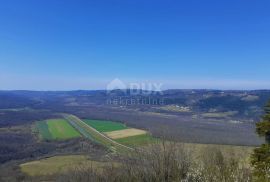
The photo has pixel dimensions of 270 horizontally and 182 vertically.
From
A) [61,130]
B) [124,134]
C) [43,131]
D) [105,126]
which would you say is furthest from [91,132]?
[43,131]

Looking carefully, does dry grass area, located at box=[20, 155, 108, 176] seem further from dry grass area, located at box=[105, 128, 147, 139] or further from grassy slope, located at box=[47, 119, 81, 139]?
grassy slope, located at box=[47, 119, 81, 139]

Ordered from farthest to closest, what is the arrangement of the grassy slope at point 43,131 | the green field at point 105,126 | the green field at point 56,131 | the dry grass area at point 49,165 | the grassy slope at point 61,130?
the green field at point 105,126, the grassy slope at point 61,130, the green field at point 56,131, the grassy slope at point 43,131, the dry grass area at point 49,165

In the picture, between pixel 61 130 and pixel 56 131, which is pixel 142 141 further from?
pixel 61 130

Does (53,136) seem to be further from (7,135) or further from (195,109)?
(195,109)

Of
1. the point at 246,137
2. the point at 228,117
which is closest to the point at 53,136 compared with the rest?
the point at 246,137

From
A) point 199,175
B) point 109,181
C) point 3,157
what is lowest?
point 3,157

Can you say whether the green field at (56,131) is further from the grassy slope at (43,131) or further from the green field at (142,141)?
the green field at (142,141)

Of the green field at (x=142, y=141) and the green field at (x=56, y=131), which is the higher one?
the green field at (x=142, y=141)

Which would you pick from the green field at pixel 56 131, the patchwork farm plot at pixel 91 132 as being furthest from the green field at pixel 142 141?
the green field at pixel 56 131
